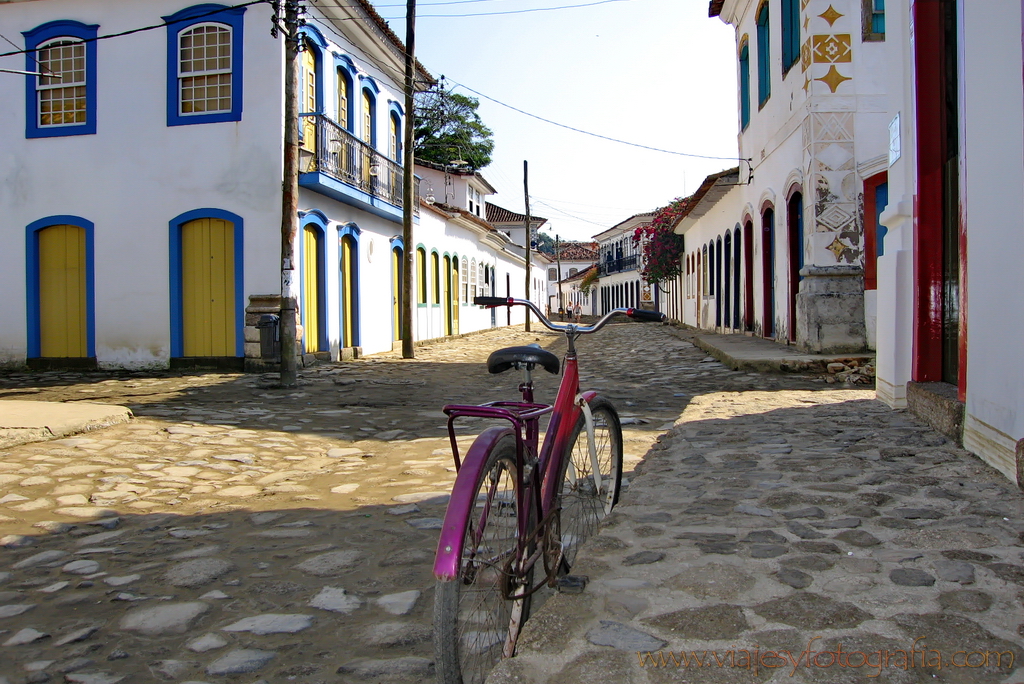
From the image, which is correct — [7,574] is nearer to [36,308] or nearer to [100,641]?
[100,641]

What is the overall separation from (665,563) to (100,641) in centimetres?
195

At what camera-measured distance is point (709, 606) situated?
2477mm

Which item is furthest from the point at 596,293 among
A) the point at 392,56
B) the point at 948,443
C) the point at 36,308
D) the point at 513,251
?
the point at 948,443

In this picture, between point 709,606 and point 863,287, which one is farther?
point 863,287

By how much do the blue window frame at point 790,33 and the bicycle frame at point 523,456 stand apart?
11.0 meters

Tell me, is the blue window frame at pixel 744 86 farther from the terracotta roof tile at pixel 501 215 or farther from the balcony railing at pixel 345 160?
the terracotta roof tile at pixel 501 215

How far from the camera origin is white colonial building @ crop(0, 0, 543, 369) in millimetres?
12930

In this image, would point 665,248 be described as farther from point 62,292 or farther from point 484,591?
point 484,591

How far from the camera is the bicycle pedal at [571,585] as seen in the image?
2573 mm

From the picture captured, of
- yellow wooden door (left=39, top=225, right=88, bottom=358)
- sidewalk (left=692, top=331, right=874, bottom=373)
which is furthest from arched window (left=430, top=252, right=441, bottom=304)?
sidewalk (left=692, top=331, right=874, bottom=373)

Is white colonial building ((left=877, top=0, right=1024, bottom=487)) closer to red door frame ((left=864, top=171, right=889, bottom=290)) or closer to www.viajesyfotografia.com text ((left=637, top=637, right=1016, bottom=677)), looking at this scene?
www.viajesyfotografia.com text ((left=637, top=637, right=1016, bottom=677))

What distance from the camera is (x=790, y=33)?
1274 cm

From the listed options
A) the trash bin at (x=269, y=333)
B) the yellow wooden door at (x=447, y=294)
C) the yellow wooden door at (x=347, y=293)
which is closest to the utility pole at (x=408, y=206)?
the yellow wooden door at (x=347, y=293)

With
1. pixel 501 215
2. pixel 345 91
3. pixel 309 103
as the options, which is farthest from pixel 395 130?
pixel 501 215
